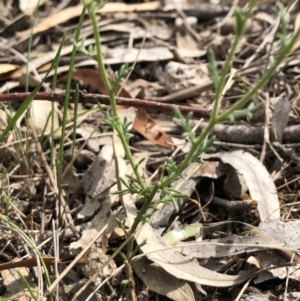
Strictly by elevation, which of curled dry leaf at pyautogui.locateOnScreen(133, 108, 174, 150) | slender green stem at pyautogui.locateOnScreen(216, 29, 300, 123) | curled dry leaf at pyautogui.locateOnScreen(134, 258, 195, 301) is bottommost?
curled dry leaf at pyautogui.locateOnScreen(134, 258, 195, 301)

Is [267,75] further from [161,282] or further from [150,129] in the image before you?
[150,129]

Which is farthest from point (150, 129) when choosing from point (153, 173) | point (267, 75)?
point (267, 75)

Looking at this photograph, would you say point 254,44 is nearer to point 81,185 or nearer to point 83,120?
point 83,120

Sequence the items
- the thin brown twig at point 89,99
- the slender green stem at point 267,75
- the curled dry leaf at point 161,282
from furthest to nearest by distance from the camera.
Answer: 1. the thin brown twig at point 89,99
2. the curled dry leaf at point 161,282
3. the slender green stem at point 267,75

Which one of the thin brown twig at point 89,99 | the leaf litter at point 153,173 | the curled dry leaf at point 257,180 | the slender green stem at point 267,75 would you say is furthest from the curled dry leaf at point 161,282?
the slender green stem at point 267,75

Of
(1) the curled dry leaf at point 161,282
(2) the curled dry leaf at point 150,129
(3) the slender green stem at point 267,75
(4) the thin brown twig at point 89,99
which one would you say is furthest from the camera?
(2) the curled dry leaf at point 150,129

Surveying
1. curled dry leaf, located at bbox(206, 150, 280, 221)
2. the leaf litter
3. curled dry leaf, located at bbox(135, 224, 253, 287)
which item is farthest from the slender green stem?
curled dry leaf, located at bbox(206, 150, 280, 221)

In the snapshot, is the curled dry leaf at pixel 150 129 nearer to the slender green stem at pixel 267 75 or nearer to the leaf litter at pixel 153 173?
the leaf litter at pixel 153 173

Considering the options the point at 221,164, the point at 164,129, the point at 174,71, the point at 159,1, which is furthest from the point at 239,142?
the point at 159,1

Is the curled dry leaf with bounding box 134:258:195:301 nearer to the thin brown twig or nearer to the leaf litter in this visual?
the leaf litter
